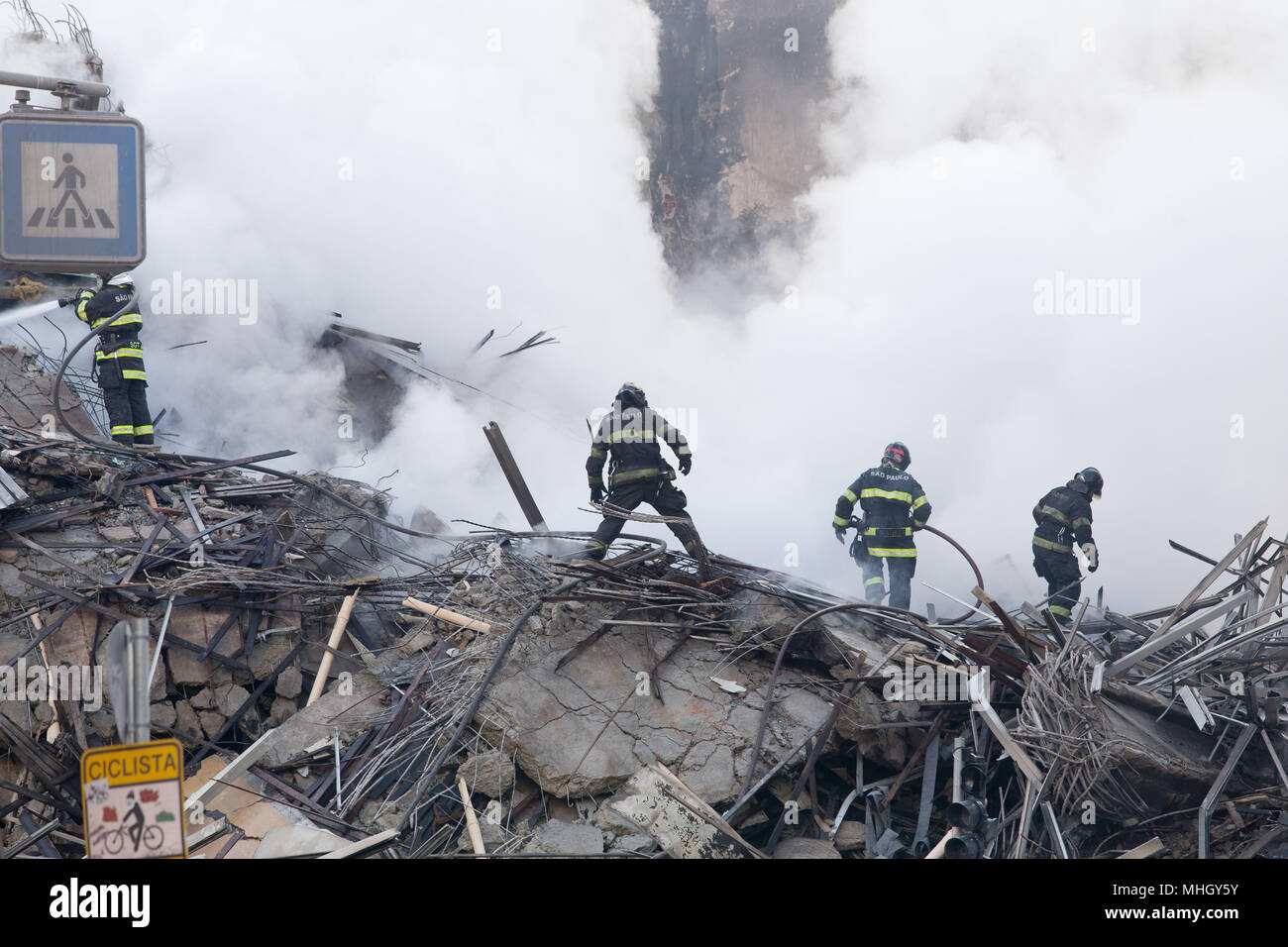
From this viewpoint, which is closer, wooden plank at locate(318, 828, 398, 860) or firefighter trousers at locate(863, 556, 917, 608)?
wooden plank at locate(318, 828, 398, 860)

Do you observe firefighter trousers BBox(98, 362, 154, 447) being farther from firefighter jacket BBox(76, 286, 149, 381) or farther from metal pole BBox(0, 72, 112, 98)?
metal pole BBox(0, 72, 112, 98)

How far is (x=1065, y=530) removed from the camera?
339 inches

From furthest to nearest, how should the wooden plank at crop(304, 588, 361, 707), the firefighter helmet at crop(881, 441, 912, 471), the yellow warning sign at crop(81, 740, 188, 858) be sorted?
the firefighter helmet at crop(881, 441, 912, 471) → the wooden plank at crop(304, 588, 361, 707) → the yellow warning sign at crop(81, 740, 188, 858)

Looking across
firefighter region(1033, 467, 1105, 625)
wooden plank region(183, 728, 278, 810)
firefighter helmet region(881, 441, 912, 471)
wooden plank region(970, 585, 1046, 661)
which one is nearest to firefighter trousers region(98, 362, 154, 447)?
wooden plank region(183, 728, 278, 810)

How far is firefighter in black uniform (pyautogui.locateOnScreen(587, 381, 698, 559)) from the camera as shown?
7711mm

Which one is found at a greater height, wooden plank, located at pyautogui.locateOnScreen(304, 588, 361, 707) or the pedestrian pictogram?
the pedestrian pictogram

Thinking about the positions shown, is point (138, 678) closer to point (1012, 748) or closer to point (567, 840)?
point (567, 840)

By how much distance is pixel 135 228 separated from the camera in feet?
14.3

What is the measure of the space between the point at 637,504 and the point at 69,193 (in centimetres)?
440

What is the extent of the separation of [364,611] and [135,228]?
368 centimetres

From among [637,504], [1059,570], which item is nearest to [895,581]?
[1059,570]

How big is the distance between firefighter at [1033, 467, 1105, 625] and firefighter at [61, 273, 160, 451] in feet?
25.7
